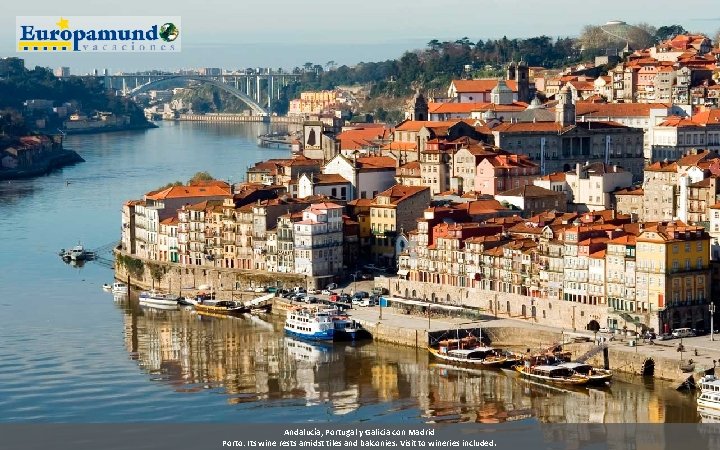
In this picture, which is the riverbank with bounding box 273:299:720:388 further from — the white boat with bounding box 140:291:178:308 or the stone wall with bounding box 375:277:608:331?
the white boat with bounding box 140:291:178:308

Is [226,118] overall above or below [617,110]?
below

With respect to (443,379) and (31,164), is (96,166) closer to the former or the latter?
(31,164)

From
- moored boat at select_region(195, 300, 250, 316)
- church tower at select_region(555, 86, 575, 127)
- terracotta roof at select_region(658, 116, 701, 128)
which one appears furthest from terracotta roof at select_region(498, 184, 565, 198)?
terracotta roof at select_region(658, 116, 701, 128)

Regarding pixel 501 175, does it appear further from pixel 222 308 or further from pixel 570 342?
pixel 570 342

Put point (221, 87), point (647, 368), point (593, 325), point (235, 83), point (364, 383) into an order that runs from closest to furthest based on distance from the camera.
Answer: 1. point (647, 368)
2. point (364, 383)
3. point (593, 325)
4. point (221, 87)
5. point (235, 83)

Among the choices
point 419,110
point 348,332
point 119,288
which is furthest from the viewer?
point 419,110

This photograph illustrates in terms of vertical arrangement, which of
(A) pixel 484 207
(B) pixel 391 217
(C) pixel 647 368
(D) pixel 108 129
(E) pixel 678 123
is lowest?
(D) pixel 108 129

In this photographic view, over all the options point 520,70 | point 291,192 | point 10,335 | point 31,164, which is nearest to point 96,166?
point 31,164

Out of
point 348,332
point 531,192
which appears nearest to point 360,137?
point 531,192
